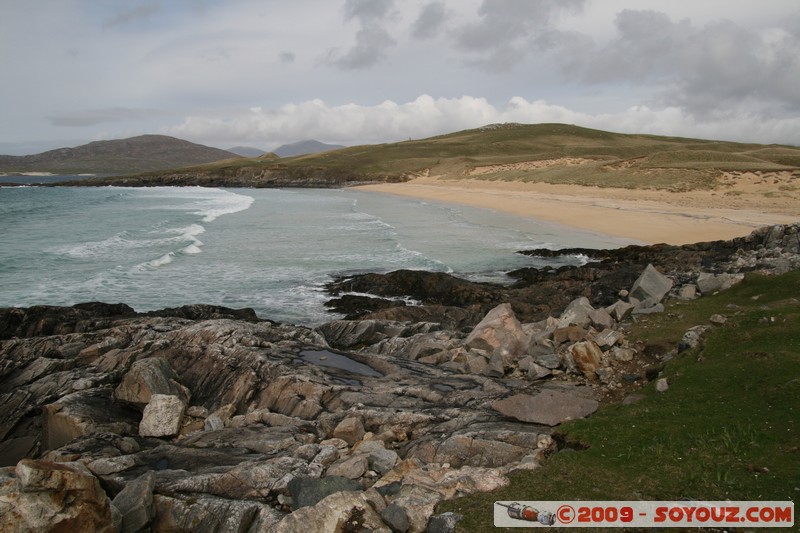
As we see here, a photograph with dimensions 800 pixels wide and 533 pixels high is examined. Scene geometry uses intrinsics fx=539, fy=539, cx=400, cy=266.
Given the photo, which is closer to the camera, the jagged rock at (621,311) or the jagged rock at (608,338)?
the jagged rock at (608,338)

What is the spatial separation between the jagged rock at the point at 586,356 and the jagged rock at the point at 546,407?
164cm

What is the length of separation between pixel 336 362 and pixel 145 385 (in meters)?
4.15

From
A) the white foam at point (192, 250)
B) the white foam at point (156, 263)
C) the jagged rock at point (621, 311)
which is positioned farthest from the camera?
the white foam at point (192, 250)

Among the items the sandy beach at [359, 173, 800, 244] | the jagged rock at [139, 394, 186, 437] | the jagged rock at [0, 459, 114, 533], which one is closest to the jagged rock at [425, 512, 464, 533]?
the jagged rock at [0, 459, 114, 533]

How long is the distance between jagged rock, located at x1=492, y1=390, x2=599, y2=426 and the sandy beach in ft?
93.3

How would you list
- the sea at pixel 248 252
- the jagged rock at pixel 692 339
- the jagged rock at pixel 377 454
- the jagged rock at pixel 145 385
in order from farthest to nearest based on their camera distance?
the sea at pixel 248 252, the jagged rock at pixel 145 385, the jagged rock at pixel 692 339, the jagged rock at pixel 377 454

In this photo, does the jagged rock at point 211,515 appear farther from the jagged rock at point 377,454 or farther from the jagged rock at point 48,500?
the jagged rock at point 377,454

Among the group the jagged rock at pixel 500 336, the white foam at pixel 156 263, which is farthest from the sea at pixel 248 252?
the jagged rock at pixel 500 336

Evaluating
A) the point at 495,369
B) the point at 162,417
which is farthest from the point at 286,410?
the point at 495,369

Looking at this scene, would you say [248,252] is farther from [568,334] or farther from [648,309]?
[648,309]

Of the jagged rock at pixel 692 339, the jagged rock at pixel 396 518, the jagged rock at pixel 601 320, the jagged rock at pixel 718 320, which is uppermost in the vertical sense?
the jagged rock at pixel 718 320

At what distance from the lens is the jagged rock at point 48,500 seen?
18.5 ft

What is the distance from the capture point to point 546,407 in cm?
957

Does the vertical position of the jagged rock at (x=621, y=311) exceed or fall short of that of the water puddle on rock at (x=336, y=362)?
it exceeds it
